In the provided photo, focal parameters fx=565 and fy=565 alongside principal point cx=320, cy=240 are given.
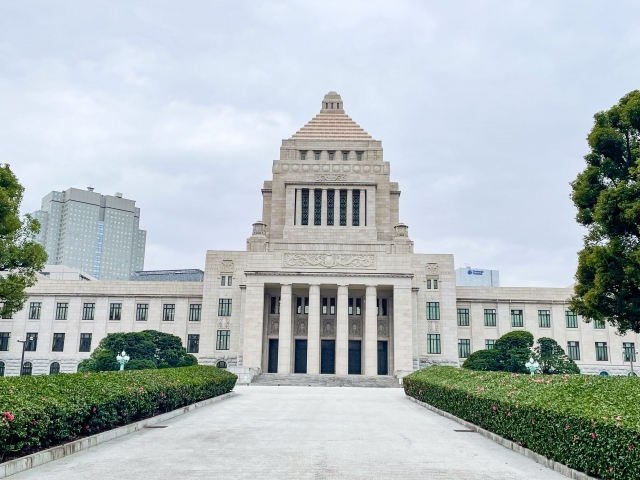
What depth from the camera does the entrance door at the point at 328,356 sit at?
43938 mm

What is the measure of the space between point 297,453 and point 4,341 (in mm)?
44206

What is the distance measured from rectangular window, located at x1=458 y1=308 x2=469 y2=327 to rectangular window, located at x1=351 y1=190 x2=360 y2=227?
11.2 meters

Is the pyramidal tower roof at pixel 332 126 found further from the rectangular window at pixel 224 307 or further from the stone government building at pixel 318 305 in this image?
the rectangular window at pixel 224 307

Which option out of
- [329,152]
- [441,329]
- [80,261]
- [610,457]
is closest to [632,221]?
[610,457]

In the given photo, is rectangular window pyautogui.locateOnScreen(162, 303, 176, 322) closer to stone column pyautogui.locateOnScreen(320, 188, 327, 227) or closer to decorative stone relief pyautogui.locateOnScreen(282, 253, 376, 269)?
decorative stone relief pyautogui.locateOnScreen(282, 253, 376, 269)

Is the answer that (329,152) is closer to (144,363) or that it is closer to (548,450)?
(144,363)

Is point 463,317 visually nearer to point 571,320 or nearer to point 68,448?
point 571,320

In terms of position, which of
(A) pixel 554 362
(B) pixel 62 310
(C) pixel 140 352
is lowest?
(A) pixel 554 362

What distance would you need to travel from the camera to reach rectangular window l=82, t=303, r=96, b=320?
4638 centimetres

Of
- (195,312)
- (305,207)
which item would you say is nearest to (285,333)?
(195,312)

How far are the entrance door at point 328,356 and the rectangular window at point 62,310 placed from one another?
69.8 feet

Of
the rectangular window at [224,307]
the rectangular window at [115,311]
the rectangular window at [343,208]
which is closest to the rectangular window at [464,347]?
the rectangular window at [343,208]

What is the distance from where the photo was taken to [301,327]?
44062 mm

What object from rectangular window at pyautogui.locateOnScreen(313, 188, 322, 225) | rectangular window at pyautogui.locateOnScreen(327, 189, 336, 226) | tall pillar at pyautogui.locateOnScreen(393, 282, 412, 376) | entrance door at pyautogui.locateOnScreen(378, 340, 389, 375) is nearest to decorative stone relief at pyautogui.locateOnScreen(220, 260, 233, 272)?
rectangular window at pyautogui.locateOnScreen(313, 188, 322, 225)
